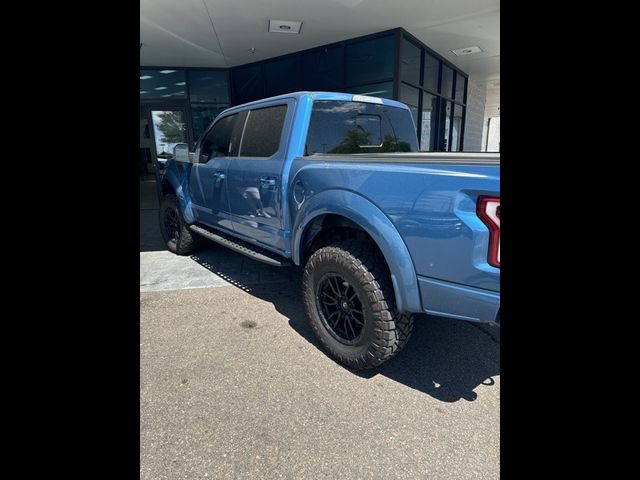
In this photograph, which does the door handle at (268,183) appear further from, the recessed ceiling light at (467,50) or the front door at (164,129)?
the recessed ceiling light at (467,50)

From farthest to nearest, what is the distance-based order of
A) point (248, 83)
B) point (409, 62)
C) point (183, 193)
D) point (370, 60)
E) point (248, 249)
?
1. point (248, 83)
2. point (409, 62)
3. point (370, 60)
4. point (183, 193)
5. point (248, 249)

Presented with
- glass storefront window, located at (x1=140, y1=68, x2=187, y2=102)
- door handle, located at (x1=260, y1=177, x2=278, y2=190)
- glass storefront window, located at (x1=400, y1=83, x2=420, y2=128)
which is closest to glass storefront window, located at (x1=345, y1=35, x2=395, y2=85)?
glass storefront window, located at (x1=400, y1=83, x2=420, y2=128)

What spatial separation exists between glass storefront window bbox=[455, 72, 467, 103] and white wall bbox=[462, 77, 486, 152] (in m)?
0.69

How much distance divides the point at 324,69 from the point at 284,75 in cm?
117

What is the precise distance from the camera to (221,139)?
169 inches

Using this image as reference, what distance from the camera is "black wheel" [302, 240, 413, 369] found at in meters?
2.33

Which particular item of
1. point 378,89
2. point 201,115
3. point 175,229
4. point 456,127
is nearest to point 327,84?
point 378,89

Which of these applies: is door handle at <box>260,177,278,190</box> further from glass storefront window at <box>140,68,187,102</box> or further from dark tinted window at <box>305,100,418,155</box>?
glass storefront window at <box>140,68,187,102</box>

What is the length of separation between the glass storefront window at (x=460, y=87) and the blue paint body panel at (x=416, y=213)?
33.9 ft

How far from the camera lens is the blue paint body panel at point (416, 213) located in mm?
1845

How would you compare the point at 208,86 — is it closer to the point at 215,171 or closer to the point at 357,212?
the point at 215,171
